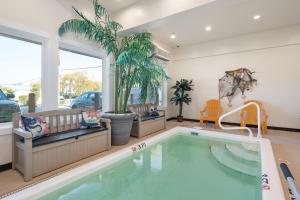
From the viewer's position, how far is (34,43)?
308 centimetres

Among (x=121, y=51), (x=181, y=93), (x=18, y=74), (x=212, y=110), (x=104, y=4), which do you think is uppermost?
(x=104, y=4)

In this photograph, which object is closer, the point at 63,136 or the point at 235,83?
the point at 63,136

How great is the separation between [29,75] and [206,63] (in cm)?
549

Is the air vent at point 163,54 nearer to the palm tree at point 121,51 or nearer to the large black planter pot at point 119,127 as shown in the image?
the palm tree at point 121,51

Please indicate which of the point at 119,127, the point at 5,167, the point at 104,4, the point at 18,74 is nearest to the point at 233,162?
the point at 119,127

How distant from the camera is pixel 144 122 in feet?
14.3

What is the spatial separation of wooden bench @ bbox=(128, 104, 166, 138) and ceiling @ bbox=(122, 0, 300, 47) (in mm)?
2081

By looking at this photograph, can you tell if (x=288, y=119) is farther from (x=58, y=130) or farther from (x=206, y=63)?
(x=58, y=130)

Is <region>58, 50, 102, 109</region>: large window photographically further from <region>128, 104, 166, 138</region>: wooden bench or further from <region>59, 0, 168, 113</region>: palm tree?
<region>128, 104, 166, 138</region>: wooden bench

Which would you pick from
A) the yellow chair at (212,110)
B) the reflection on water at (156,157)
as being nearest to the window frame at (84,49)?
the reflection on water at (156,157)

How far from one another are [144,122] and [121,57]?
1.82 m

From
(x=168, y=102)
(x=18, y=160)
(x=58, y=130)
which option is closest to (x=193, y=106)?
(x=168, y=102)

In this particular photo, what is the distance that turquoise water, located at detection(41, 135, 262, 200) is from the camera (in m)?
1.92

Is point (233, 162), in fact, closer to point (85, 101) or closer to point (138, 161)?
point (138, 161)
